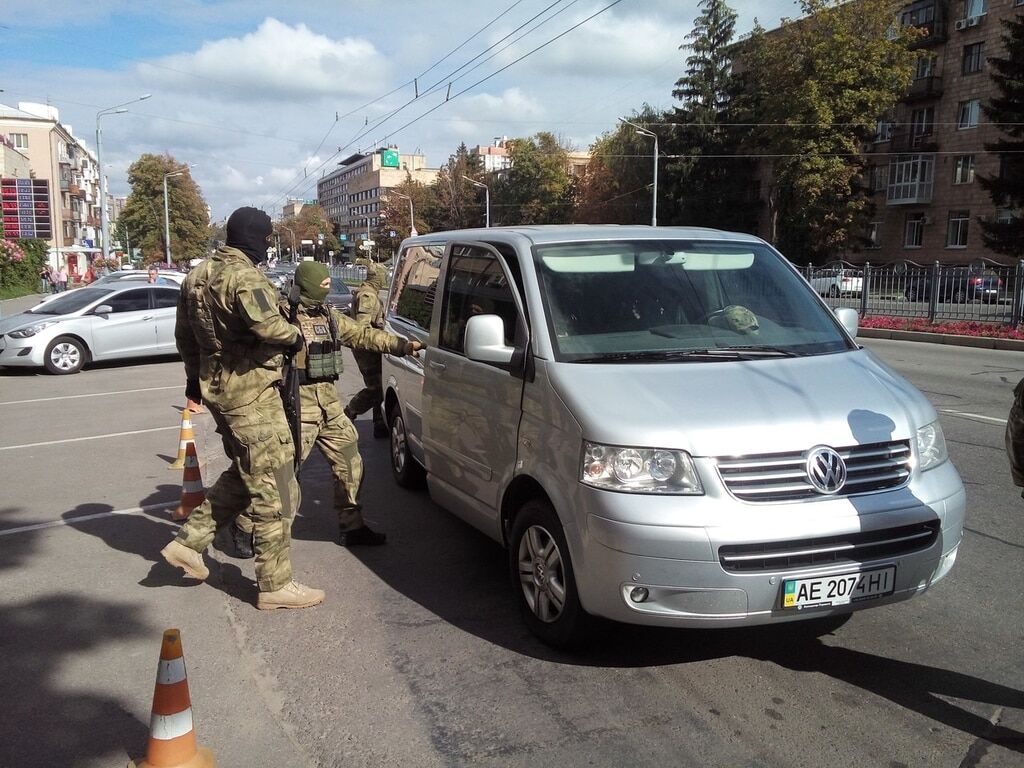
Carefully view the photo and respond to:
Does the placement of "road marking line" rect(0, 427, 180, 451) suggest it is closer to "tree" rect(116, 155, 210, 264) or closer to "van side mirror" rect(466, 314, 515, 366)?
"van side mirror" rect(466, 314, 515, 366)

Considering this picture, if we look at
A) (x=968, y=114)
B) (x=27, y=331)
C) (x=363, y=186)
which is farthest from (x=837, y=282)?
(x=363, y=186)

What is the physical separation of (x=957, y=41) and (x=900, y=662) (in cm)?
5251

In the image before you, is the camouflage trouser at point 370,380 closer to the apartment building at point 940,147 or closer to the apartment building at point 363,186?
the apartment building at point 940,147

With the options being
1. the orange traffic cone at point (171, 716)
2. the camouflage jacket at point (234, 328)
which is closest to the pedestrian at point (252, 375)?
the camouflage jacket at point (234, 328)

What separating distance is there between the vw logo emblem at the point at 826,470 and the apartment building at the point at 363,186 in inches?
5169

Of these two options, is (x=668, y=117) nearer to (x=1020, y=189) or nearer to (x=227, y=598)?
(x=1020, y=189)

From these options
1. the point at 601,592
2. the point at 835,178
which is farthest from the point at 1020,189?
the point at 601,592

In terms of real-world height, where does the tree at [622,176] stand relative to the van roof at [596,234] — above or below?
above

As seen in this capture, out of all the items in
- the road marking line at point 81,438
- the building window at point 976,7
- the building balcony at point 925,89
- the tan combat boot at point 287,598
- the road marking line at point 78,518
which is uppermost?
the building window at point 976,7

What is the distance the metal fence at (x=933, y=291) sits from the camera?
19.9 metres

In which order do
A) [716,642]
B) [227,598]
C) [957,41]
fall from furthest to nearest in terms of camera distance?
1. [957,41]
2. [227,598]
3. [716,642]

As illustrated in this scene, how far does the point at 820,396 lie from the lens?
3752mm

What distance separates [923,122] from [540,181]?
3590 cm

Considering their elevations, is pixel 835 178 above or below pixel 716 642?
above
